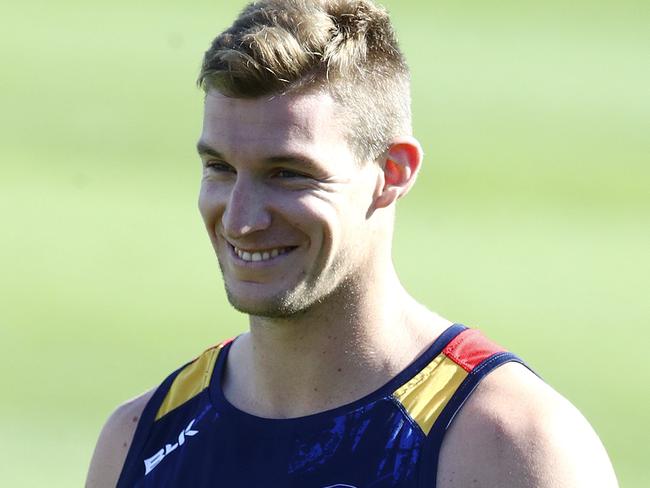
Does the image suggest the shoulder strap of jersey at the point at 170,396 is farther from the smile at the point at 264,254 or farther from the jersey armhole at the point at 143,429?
the smile at the point at 264,254

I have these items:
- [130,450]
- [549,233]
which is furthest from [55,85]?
[130,450]

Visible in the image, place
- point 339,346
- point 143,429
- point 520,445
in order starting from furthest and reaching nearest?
point 143,429 < point 339,346 < point 520,445

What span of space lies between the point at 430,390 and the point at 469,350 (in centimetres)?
9

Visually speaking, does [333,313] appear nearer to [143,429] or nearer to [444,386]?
[444,386]

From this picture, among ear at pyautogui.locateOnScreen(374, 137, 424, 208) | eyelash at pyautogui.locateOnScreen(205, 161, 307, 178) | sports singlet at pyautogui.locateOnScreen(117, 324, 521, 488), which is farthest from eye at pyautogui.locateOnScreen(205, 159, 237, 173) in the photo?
sports singlet at pyautogui.locateOnScreen(117, 324, 521, 488)

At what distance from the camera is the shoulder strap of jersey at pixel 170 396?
6.17 feet

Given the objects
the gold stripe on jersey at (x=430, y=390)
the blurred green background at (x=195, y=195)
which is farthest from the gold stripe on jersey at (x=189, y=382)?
the blurred green background at (x=195, y=195)

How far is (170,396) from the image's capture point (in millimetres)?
1921

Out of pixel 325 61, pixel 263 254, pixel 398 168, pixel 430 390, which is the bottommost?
pixel 430 390

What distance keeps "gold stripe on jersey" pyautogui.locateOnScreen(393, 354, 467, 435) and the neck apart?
0.14ft

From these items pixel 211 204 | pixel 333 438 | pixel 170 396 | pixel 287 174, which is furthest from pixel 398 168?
pixel 170 396

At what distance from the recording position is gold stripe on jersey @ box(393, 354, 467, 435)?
164cm

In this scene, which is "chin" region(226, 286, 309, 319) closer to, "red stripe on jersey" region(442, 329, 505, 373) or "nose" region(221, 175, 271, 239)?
"nose" region(221, 175, 271, 239)

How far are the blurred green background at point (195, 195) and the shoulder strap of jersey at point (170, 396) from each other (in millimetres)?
1738
